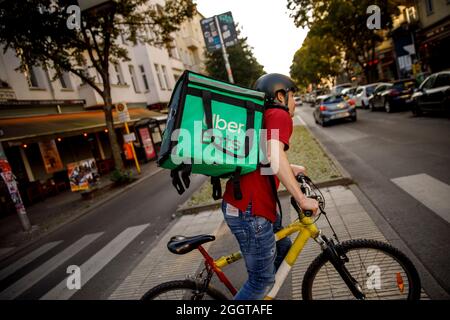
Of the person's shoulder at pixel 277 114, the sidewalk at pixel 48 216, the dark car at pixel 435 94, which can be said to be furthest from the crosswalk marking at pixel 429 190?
the sidewalk at pixel 48 216

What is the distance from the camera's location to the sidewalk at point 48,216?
855cm

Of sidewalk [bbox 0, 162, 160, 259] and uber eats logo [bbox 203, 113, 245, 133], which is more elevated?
uber eats logo [bbox 203, 113, 245, 133]

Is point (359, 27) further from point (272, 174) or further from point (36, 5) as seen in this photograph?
point (272, 174)

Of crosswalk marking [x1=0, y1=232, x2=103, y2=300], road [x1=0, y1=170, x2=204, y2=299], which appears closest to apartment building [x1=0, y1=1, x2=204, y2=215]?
road [x1=0, y1=170, x2=204, y2=299]

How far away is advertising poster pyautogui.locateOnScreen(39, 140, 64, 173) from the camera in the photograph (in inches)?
593

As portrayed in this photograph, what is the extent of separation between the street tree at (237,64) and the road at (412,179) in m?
22.5

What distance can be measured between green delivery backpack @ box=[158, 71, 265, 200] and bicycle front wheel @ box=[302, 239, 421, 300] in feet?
3.18

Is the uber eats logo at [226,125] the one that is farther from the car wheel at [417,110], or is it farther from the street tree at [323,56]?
the street tree at [323,56]

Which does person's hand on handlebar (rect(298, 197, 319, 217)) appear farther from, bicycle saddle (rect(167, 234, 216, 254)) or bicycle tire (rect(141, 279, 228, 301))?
bicycle tire (rect(141, 279, 228, 301))

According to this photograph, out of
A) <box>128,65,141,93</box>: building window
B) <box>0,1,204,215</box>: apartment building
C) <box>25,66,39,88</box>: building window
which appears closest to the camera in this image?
<box>0,1,204,215</box>: apartment building

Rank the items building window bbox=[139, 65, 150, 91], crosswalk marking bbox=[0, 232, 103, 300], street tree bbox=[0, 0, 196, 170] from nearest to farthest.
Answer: crosswalk marking bbox=[0, 232, 103, 300] < street tree bbox=[0, 0, 196, 170] < building window bbox=[139, 65, 150, 91]
